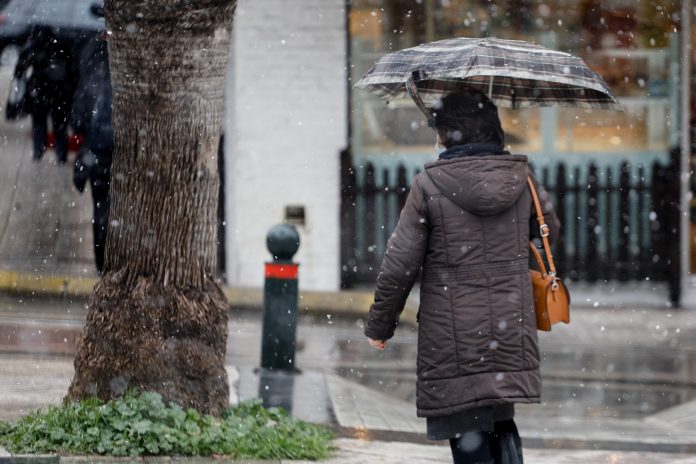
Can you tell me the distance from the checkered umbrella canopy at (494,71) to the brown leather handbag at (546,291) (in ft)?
1.79

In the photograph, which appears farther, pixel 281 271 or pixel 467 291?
pixel 281 271

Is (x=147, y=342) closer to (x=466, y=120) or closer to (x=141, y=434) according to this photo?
(x=141, y=434)

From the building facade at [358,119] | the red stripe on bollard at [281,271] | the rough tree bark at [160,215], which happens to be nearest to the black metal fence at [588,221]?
the building facade at [358,119]

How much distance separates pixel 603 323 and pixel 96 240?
4.76 m

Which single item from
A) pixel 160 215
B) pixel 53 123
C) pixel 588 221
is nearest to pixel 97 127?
pixel 53 123

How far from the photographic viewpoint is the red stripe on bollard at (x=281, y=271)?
8664 millimetres

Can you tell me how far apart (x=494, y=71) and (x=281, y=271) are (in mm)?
3823

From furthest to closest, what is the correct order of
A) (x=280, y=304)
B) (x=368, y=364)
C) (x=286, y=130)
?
(x=286, y=130) < (x=368, y=364) < (x=280, y=304)

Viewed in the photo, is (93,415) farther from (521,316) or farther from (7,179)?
(7,179)

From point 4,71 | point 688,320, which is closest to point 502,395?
point 688,320

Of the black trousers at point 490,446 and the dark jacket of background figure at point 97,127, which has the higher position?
the dark jacket of background figure at point 97,127

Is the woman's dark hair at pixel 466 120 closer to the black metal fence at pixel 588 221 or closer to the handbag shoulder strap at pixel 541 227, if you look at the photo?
the handbag shoulder strap at pixel 541 227

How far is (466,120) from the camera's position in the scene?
4898 mm

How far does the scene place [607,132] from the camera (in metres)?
13.1
